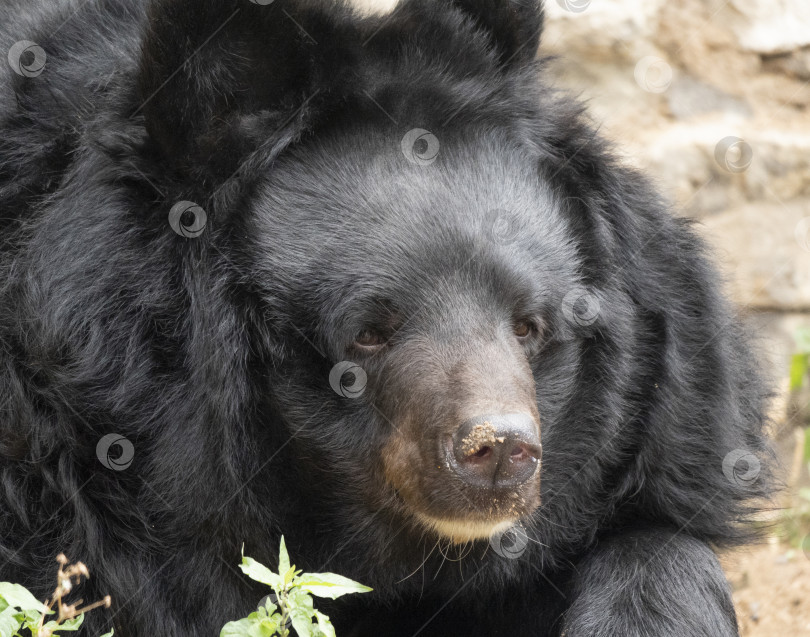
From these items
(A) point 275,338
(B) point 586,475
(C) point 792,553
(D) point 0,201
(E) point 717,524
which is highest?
(D) point 0,201

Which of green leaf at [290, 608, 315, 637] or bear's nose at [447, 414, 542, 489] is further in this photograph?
bear's nose at [447, 414, 542, 489]

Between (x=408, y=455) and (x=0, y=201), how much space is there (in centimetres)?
176

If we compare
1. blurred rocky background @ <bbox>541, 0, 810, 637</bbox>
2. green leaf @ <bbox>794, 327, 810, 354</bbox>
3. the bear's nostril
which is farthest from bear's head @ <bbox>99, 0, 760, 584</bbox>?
green leaf @ <bbox>794, 327, 810, 354</bbox>

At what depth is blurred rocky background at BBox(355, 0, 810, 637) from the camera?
23.0 feet

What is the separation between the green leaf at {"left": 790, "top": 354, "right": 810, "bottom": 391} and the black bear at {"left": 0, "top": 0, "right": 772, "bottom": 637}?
11.0ft

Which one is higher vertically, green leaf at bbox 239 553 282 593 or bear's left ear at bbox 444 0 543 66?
bear's left ear at bbox 444 0 543 66

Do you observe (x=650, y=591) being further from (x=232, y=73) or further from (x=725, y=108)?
(x=725, y=108)

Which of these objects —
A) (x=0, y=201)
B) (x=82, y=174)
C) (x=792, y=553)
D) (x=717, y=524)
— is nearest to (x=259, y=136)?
(x=82, y=174)

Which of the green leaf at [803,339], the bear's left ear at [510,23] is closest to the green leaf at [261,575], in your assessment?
the bear's left ear at [510,23]

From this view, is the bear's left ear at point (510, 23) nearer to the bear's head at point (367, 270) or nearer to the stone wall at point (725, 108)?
the bear's head at point (367, 270)

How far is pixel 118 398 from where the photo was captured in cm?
362

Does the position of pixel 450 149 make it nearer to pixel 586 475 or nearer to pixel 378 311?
pixel 378 311

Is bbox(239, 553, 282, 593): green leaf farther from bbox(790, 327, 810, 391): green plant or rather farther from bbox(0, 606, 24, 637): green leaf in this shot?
bbox(790, 327, 810, 391): green plant

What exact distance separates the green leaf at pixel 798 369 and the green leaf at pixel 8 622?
18.5ft
